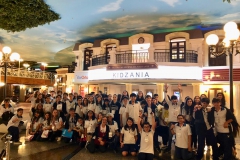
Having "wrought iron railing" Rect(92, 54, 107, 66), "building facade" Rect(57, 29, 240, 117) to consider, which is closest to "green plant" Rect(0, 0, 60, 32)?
"wrought iron railing" Rect(92, 54, 107, 66)

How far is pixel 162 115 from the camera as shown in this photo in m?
6.44

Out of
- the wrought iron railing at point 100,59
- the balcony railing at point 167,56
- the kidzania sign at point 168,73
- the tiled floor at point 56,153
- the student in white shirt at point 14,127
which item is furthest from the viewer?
the wrought iron railing at point 100,59

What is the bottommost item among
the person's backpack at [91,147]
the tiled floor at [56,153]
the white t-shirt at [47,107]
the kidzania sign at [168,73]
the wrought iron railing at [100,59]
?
the tiled floor at [56,153]

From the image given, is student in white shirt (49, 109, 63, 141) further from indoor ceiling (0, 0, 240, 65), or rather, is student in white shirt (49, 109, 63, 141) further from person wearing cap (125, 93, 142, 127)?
indoor ceiling (0, 0, 240, 65)

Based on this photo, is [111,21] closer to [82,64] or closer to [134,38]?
[134,38]

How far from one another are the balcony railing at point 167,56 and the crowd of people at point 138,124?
5.60m

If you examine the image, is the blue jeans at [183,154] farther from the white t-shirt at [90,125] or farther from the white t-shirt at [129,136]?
the white t-shirt at [90,125]

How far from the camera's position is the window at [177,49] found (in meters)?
12.7

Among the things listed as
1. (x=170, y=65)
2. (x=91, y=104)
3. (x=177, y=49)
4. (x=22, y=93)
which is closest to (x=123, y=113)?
(x=91, y=104)

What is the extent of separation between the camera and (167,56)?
506 inches

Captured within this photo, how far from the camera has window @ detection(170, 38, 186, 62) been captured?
41.6ft

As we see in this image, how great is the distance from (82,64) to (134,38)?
527 cm

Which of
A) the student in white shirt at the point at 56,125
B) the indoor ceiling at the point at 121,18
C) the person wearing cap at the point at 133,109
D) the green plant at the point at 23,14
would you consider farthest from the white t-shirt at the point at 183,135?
the green plant at the point at 23,14

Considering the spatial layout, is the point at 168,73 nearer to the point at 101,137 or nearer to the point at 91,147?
the point at 101,137
